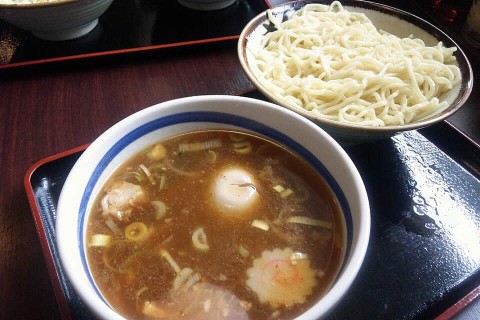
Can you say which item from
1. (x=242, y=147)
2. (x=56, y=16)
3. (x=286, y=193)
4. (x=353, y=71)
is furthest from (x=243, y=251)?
(x=56, y=16)

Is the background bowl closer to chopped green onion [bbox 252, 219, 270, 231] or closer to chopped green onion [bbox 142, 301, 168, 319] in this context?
chopped green onion [bbox 252, 219, 270, 231]

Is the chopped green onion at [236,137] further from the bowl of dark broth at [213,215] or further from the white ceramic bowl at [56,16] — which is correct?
the white ceramic bowl at [56,16]

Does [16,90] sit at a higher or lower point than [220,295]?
lower

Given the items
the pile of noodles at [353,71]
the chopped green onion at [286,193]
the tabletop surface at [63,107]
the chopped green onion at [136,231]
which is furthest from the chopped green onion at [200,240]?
the pile of noodles at [353,71]

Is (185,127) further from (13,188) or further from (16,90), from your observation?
(16,90)

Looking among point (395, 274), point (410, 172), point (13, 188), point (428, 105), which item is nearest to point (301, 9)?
point (428, 105)

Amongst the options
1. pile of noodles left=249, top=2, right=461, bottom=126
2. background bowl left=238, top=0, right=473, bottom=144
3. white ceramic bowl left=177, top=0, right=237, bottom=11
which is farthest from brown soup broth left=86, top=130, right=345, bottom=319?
white ceramic bowl left=177, top=0, right=237, bottom=11
